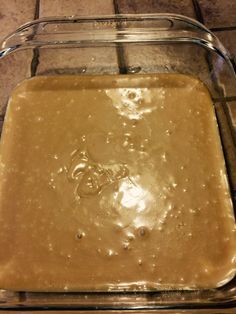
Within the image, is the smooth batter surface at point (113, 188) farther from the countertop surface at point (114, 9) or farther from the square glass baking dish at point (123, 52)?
the countertop surface at point (114, 9)

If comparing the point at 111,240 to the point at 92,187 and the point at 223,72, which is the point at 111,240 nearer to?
the point at 92,187

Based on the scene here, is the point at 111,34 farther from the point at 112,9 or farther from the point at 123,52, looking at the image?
the point at 112,9

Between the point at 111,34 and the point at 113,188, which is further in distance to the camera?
the point at 111,34

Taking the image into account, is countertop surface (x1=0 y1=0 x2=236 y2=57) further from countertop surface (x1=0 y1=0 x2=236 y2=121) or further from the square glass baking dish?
the square glass baking dish

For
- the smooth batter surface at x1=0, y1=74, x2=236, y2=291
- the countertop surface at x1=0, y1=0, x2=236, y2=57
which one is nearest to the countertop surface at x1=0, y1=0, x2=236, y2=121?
the countertop surface at x1=0, y1=0, x2=236, y2=57

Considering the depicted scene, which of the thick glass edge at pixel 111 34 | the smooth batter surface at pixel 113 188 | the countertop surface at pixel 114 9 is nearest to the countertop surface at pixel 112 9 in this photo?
the countertop surface at pixel 114 9

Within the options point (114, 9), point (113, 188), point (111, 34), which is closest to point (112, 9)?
point (114, 9)

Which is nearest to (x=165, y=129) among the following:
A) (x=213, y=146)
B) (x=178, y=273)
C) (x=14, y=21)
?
(x=213, y=146)

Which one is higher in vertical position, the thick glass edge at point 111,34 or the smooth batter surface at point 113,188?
the thick glass edge at point 111,34

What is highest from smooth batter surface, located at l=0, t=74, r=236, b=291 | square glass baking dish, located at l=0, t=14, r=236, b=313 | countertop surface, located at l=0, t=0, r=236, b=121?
countertop surface, located at l=0, t=0, r=236, b=121
